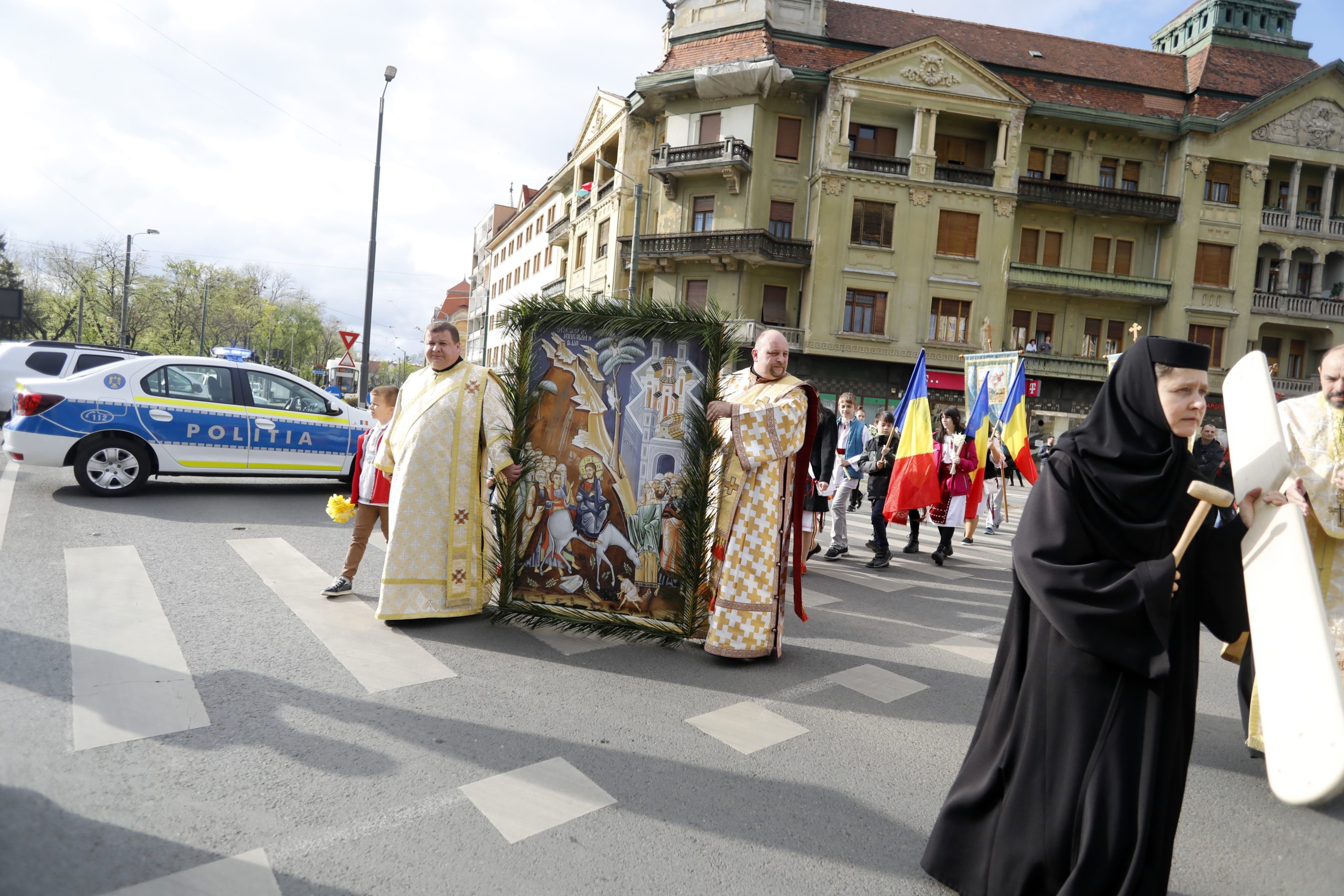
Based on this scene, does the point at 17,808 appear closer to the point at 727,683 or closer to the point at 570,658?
the point at 570,658

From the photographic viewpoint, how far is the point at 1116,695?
2402mm

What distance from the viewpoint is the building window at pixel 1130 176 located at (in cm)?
3228

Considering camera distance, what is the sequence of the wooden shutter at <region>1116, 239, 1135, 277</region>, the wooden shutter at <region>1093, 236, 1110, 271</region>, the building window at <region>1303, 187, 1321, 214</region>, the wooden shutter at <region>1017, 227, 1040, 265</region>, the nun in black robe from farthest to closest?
1. the building window at <region>1303, 187, 1321, 214</region>
2. the wooden shutter at <region>1116, 239, 1135, 277</region>
3. the wooden shutter at <region>1093, 236, 1110, 271</region>
4. the wooden shutter at <region>1017, 227, 1040, 265</region>
5. the nun in black robe

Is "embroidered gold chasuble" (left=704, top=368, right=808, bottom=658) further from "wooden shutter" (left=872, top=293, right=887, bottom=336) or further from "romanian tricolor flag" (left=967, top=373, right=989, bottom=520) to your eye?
"wooden shutter" (left=872, top=293, right=887, bottom=336)

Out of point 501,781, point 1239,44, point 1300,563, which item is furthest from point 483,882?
point 1239,44

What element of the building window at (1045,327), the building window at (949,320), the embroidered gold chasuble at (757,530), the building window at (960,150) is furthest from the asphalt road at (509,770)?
the building window at (1045,327)

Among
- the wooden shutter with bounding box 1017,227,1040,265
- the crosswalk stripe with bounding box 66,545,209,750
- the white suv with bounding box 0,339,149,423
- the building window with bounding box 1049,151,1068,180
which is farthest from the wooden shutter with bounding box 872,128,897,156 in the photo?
the crosswalk stripe with bounding box 66,545,209,750

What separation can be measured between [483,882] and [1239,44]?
45.1 metres

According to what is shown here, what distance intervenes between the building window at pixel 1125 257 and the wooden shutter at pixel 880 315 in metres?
10.4

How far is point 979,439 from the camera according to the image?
447 inches

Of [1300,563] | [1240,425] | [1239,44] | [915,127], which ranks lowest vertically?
[1300,563]

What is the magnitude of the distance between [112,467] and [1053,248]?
32581 millimetres

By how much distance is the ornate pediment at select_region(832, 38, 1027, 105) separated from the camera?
29172mm

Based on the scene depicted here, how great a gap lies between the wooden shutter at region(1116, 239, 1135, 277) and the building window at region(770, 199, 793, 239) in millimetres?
13784
